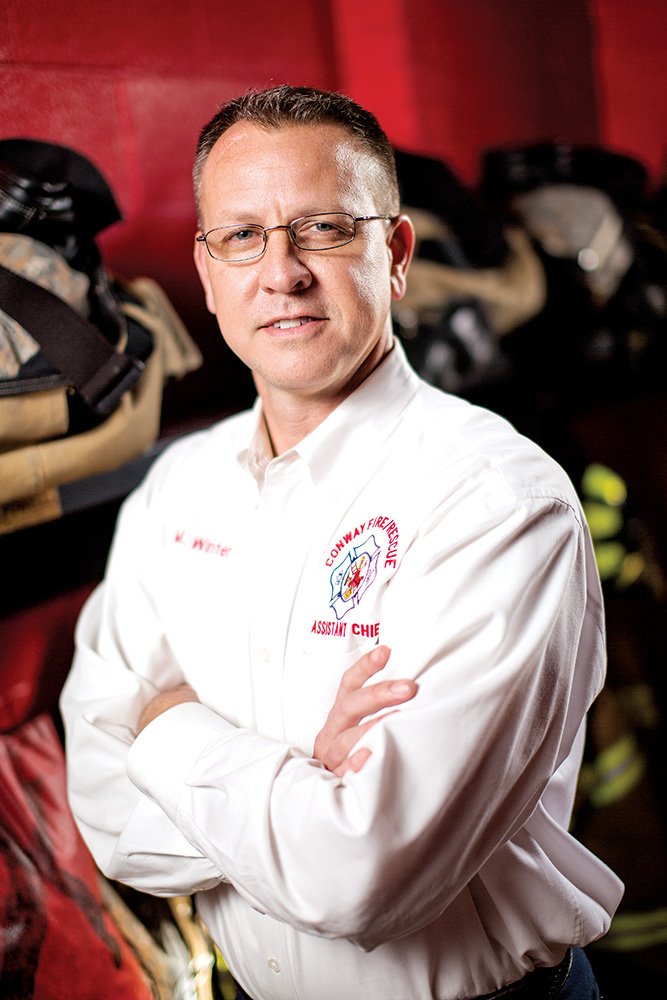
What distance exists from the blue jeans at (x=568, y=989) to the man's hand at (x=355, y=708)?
350mm

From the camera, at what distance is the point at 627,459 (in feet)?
10.1

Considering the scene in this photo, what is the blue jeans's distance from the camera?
124cm

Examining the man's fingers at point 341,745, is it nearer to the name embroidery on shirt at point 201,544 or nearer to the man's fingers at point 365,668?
the man's fingers at point 365,668

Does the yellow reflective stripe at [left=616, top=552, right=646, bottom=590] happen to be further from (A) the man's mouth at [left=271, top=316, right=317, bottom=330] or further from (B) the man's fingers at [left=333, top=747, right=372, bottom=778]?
(B) the man's fingers at [left=333, top=747, right=372, bottom=778]

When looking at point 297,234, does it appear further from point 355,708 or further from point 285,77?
point 285,77

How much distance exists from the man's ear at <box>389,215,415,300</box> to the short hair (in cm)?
4

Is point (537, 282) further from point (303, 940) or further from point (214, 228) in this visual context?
point (303, 940)

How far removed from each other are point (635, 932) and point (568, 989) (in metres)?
1.16

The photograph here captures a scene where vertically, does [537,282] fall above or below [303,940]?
above

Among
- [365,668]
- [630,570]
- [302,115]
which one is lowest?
[630,570]

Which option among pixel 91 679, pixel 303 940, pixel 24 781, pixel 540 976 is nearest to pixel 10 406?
pixel 91 679

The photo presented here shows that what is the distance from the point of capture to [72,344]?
1.51 meters

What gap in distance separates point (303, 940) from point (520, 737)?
1.37 ft

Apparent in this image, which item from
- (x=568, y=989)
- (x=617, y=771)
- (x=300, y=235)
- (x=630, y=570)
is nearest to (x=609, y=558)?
(x=630, y=570)
